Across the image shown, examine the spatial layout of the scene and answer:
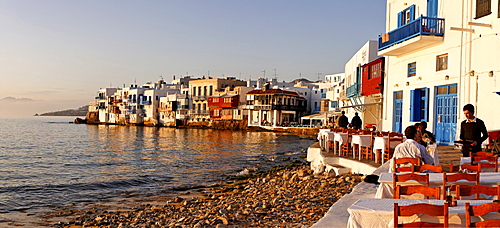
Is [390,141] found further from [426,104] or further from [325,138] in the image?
[426,104]

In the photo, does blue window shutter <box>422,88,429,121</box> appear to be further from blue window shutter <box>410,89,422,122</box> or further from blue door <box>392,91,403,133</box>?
blue door <box>392,91,403,133</box>

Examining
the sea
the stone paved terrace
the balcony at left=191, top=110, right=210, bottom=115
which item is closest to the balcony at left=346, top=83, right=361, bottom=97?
the sea

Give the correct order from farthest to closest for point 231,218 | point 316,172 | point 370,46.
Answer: point 370,46 < point 316,172 < point 231,218

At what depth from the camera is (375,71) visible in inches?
988

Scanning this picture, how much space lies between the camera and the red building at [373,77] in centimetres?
2386

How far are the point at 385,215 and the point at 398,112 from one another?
52.4 ft

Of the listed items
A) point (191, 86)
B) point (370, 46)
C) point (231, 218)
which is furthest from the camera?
point (191, 86)

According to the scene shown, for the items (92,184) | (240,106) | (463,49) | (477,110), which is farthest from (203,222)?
(240,106)

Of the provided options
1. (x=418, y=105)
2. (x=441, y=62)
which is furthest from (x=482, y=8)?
(x=418, y=105)

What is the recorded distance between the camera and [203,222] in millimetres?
9555

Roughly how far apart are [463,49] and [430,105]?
2845 millimetres

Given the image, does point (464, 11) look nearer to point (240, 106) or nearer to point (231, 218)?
point (231, 218)

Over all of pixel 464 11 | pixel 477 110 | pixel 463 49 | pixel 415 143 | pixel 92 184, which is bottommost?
pixel 92 184

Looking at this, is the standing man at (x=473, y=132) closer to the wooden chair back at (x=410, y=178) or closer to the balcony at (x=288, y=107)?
the wooden chair back at (x=410, y=178)
